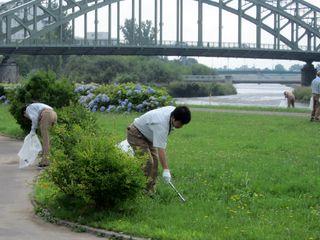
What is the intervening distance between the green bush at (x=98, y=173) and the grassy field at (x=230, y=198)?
0.87 feet

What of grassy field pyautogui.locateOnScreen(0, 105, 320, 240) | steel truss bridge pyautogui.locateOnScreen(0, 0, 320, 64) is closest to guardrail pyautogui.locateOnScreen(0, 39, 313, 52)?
steel truss bridge pyautogui.locateOnScreen(0, 0, 320, 64)

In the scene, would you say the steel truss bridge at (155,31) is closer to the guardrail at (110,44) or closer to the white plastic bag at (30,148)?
the guardrail at (110,44)

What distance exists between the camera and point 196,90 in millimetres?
68250

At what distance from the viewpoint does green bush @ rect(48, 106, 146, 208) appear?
7.95 meters

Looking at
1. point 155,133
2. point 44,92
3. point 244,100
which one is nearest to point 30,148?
point 155,133

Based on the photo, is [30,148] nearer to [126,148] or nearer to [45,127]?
[45,127]

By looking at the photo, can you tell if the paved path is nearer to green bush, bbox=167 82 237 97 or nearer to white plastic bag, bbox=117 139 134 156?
white plastic bag, bbox=117 139 134 156

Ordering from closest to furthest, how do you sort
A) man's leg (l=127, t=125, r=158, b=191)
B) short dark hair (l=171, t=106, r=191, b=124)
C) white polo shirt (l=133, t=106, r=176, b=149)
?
short dark hair (l=171, t=106, r=191, b=124), white polo shirt (l=133, t=106, r=176, b=149), man's leg (l=127, t=125, r=158, b=191)

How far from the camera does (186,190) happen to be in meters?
→ 9.52

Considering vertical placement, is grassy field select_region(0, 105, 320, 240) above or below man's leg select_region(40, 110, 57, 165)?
below

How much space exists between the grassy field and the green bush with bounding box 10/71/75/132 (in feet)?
16.0

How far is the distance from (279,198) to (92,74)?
6767cm

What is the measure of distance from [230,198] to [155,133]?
1.39 metres

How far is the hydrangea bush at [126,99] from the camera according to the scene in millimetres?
26672
